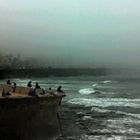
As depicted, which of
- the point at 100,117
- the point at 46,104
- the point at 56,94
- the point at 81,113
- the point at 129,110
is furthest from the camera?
the point at 129,110

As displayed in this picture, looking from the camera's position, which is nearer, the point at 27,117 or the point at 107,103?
the point at 27,117

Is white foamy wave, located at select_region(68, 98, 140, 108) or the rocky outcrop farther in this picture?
white foamy wave, located at select_region(68, 98, 140, 108)

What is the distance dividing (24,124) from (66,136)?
6.05 meters

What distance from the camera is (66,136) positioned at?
27.9 metres

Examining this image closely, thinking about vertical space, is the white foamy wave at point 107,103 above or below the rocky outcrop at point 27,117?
below

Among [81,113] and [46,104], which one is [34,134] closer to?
[46,104]

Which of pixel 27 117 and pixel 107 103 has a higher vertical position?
pixel 27 117

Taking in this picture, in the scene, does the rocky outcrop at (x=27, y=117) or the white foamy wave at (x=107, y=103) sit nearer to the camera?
the rocky outcrop at (x=27, y=117)

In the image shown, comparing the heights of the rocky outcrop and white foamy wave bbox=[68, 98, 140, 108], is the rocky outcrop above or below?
above

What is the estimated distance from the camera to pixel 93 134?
28.6m

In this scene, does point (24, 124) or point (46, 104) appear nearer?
point (24, 124)

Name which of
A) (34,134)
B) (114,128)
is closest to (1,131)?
(34,134)

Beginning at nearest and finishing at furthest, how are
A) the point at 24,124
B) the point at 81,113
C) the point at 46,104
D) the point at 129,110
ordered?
the point at 24,124
the point at 46,104
the point at 81,113
the point at 129,110

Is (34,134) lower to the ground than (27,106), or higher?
lower
